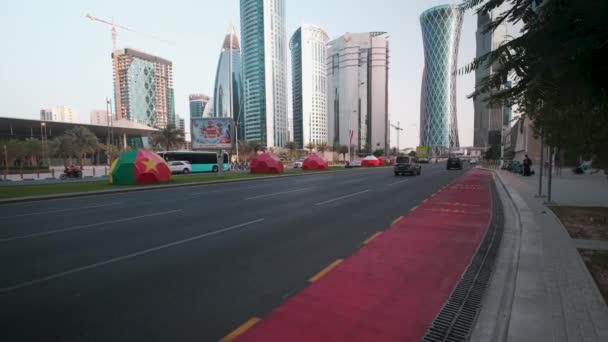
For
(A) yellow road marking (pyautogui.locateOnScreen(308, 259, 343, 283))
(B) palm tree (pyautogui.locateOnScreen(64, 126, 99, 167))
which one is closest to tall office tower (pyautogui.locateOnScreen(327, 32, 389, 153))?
(B) palm tree (pyautogui.locateOnScreen(64, 126, 99, 167))

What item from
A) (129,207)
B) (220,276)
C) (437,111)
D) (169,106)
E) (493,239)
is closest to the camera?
(220,276)

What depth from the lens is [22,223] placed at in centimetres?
950

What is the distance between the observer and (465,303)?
391 centimetres

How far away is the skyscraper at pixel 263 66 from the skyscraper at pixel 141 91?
43.7 metres

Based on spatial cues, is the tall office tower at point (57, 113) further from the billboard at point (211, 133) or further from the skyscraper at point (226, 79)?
the billboard at point (211, 133)

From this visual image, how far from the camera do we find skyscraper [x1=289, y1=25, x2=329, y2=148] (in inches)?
7185

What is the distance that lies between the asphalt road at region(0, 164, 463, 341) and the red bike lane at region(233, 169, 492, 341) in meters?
0.31

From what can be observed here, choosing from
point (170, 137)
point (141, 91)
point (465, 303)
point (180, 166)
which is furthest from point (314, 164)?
point (141, 91)

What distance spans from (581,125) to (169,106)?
685 ft

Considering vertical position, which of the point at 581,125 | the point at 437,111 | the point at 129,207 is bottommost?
the point at 129,207

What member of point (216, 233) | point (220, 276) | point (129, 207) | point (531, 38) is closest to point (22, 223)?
point (129, 207)

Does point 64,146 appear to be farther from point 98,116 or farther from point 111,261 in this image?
point 98,116

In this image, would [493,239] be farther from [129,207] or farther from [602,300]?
[129,207]

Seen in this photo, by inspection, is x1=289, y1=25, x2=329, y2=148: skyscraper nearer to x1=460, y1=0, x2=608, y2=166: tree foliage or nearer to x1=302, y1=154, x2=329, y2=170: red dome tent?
x1=302, y1=154, x2=329, y2=170: red dome tent
